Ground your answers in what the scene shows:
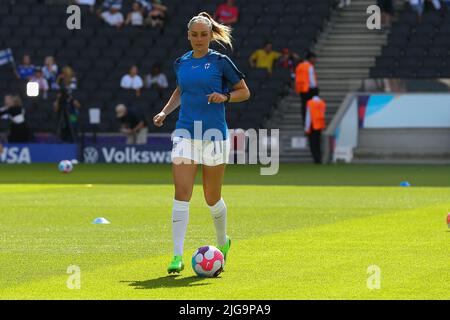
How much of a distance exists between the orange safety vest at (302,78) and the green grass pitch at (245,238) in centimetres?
750

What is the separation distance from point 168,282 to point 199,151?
1.63m

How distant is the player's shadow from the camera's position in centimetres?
1170

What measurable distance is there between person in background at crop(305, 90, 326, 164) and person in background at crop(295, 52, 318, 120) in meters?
0.30

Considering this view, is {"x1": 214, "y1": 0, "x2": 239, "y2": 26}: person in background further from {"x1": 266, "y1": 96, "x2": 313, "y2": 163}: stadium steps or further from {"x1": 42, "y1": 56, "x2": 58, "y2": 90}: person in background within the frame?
{"x1": 42, "y1": 56, "x2": 58, "y2": 90}: person in background

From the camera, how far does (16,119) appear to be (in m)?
39.4

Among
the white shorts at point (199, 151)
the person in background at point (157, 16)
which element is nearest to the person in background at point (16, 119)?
the person in background at point (157, 16)

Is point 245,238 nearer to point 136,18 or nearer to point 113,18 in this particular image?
point 136,18

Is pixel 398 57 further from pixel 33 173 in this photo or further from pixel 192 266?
pixel 192 266

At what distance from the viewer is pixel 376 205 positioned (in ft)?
73.1

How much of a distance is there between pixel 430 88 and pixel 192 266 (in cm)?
2625

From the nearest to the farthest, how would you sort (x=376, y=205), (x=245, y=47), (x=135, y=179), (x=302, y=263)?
1. (x=302, y=263)
2. (x=376, y=205)
3. (x=135, y=179)
4. (x=245, y=47)

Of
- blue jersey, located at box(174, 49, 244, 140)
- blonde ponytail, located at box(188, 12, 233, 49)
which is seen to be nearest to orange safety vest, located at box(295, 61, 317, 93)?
blonde ponytail, located at box(188, 12, 233, 49)

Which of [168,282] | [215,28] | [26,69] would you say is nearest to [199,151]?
[215,28]
